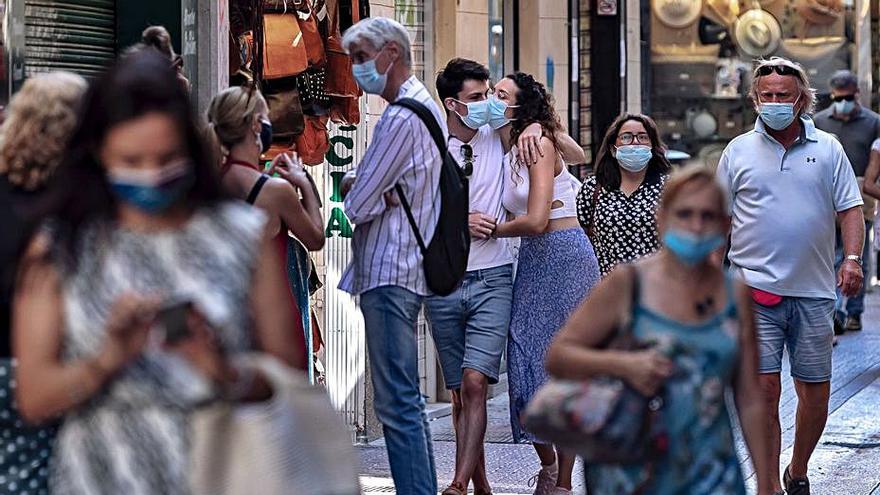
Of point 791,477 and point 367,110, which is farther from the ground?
point 367,110

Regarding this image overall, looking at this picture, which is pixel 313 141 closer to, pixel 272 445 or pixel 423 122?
pixel 423 122

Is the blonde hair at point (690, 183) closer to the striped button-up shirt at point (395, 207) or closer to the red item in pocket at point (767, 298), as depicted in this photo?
the striped button-up shirt at point (395, 207)

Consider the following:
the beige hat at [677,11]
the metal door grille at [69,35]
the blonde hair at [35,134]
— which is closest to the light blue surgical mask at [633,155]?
the metal door grille at [69,35]

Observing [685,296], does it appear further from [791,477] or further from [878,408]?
[878,408]

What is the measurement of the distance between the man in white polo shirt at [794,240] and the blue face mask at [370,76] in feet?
6.00

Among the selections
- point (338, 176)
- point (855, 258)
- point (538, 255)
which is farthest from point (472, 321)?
point (338, 176)

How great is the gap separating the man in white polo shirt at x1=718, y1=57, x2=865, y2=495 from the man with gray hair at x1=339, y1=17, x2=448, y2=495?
1.67 metres

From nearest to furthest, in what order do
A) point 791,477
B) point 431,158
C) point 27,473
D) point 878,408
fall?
point 27,473 → point 431,158 → point 791,477 → point 878,408

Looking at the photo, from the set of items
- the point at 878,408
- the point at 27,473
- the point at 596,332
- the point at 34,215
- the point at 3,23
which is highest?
the point at 3,23

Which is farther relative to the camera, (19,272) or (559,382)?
(559,382)

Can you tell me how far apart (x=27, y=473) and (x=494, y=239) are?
3963 millimetres

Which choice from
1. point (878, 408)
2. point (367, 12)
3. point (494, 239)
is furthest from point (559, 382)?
point (878, 408)

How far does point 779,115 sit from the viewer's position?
7.69m

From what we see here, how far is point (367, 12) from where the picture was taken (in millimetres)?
9586
